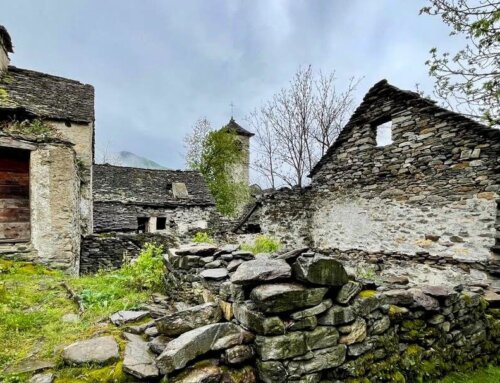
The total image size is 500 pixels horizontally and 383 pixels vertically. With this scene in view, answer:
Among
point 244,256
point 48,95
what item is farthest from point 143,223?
point 244,256

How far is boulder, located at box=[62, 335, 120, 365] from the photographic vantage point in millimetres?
2238

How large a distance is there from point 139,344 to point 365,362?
1.98 m

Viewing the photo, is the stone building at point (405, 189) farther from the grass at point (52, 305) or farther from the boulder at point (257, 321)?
the grass at point (52, 305)

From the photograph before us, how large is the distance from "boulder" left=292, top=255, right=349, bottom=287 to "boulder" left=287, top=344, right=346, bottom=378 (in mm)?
542

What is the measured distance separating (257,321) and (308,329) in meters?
0.44

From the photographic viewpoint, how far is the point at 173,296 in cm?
429

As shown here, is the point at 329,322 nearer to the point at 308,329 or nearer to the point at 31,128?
the point at 308,329

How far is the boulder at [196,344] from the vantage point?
2102 mm

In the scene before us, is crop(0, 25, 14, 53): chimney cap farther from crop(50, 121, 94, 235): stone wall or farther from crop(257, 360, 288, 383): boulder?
crop(257, 360, 288, 383): boulder

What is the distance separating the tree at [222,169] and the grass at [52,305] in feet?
72.7

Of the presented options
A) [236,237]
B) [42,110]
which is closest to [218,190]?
[236,237]

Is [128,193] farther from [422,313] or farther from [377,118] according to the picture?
[422,313]

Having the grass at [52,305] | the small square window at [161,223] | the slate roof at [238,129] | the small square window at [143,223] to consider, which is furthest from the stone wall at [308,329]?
the slate roof at [238,129]

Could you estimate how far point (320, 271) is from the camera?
252 cm
